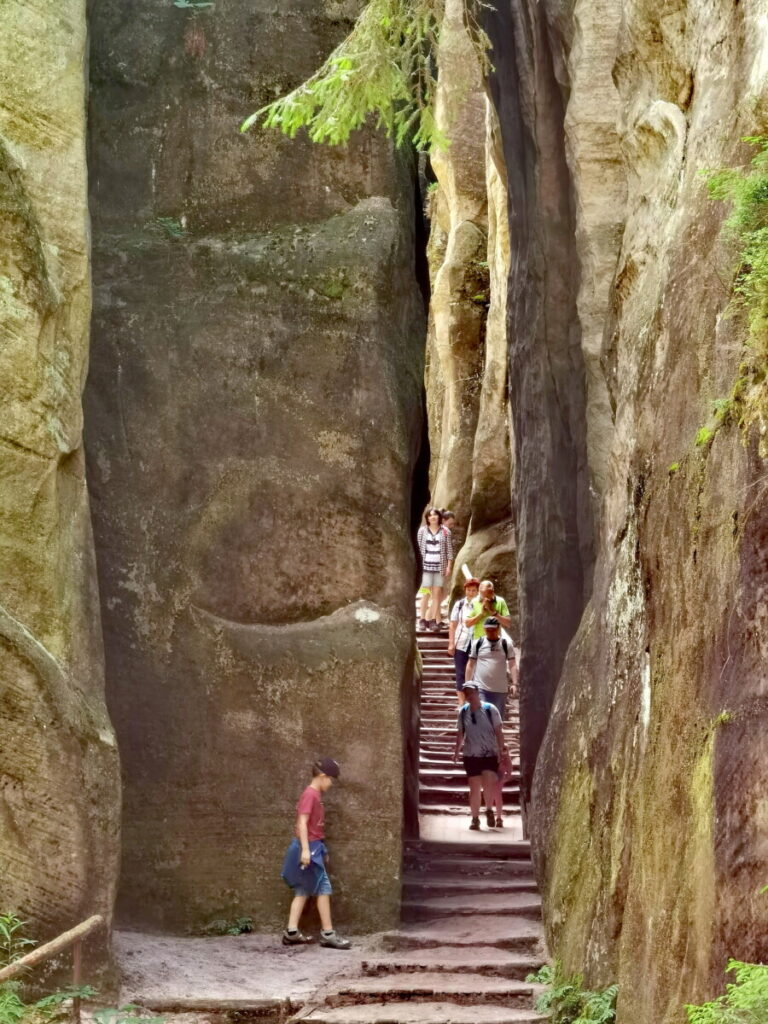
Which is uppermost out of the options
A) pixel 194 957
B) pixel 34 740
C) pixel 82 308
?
pixel 82 308

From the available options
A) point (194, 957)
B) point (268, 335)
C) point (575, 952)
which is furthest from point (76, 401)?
point (575, 952)

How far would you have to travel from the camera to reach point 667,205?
934 cm

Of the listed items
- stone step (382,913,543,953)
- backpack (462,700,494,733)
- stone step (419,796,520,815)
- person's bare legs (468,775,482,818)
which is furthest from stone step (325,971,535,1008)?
stone step (419,796,520,815)

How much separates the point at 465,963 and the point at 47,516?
13.7 ft

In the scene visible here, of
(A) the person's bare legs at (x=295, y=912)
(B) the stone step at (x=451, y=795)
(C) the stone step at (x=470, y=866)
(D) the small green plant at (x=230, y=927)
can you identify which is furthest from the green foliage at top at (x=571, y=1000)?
(B) the stone step at (x=451, y=795)

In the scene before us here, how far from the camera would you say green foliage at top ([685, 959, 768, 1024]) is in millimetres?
4840

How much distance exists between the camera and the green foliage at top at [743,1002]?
4.84 meters

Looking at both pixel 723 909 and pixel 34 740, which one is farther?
pixel 34 740

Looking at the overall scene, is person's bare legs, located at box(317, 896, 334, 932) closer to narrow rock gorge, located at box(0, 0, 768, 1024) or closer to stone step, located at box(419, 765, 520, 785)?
narrow rock gorge, located at box(0, 0, 768, 1024)

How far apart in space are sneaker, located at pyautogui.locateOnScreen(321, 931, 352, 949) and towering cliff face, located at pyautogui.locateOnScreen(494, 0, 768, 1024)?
4.95ft

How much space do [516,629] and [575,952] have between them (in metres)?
11.6

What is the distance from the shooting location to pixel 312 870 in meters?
10.6

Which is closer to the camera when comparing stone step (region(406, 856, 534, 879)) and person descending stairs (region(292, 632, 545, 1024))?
person descending stairs (region(292, 632, 545, 1024))

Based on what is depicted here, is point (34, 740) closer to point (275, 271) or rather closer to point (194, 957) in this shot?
point (194, 957)
